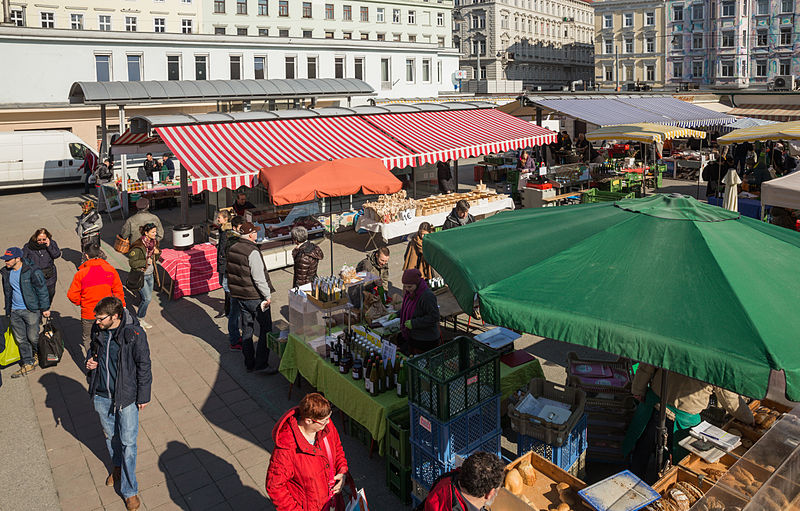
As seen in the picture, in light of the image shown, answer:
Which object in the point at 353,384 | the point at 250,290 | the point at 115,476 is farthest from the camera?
the point at 250,290

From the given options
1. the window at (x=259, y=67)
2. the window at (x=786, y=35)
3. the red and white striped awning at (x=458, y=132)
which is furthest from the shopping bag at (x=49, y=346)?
the window at (x=786, y=35)

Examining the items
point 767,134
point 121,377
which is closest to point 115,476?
point 121,377

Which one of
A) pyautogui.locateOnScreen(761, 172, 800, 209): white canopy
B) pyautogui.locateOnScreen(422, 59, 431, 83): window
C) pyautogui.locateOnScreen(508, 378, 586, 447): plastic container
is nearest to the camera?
pyautogui.locateOnScreen(508, 378, 586, 447): plastic container

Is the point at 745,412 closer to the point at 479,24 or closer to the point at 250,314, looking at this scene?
the point at 250,314

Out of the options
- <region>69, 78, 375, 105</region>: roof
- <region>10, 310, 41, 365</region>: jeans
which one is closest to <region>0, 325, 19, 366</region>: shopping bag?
<region>10, 310, 41, 365</region>: jeans

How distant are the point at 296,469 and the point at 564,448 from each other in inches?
92.9

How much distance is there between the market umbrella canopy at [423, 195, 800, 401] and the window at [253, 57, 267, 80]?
38237 mm

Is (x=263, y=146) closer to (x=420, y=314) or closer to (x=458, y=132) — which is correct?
(x=458, y=132)

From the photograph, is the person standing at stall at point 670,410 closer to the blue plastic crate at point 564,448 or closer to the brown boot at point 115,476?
the blue plastic crate at point 564,448

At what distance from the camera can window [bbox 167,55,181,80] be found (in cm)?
3570

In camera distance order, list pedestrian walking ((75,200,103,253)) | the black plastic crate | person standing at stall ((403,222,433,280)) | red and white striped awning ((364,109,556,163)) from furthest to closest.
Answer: red and white striped awning ((364,109,556,163)) < pedestrian walking ((75,200,103,253)) < person standing at stall ((403,222,433,280)) < the black plastic crate

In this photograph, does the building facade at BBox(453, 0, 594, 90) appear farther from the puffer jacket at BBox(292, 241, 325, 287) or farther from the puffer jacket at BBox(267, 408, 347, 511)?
the puffer jacket at BBox(267, 408, 347, 511)

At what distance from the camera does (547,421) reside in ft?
17.1

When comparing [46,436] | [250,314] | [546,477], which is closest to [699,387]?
[546,477]
